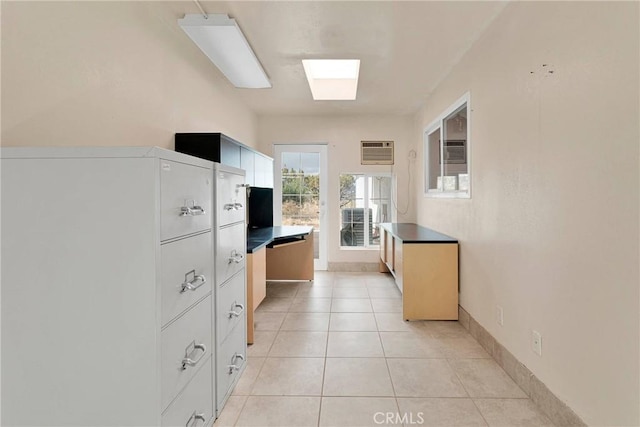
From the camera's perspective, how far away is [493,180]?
243cm

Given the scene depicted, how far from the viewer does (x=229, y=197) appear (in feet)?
6.11

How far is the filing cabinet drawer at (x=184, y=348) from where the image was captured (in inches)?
46.6

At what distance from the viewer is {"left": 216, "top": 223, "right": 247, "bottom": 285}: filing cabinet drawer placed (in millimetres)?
1720

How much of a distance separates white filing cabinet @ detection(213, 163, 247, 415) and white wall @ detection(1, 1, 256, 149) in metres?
0.78

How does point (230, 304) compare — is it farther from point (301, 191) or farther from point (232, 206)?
point (301, 191)

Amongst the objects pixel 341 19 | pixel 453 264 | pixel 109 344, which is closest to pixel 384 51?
pixel 341 19

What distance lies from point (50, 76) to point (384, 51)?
98.7 inches

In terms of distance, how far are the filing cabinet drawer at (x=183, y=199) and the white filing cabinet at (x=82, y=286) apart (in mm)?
24

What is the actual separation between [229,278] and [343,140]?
12.4ft

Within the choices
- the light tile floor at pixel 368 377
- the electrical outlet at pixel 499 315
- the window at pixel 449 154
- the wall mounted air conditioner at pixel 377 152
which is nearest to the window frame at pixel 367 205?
the wall mounted air conditioner at pixel 377 152

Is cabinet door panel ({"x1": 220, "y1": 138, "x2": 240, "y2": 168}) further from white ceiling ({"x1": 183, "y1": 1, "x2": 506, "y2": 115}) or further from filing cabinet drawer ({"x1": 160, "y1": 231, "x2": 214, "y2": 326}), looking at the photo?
filing cabinet drawer ({"x1": 160, "y1": 231, "x2": 214, "y2": 326})

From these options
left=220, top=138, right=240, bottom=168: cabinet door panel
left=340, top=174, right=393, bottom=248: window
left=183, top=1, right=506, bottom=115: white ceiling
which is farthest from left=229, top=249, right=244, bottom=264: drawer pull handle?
left=340, top=174, right=393, bottom=248: window

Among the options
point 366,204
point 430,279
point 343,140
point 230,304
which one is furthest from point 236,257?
point 343,140

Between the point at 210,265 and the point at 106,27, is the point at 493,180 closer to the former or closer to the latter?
the point at 210,265
